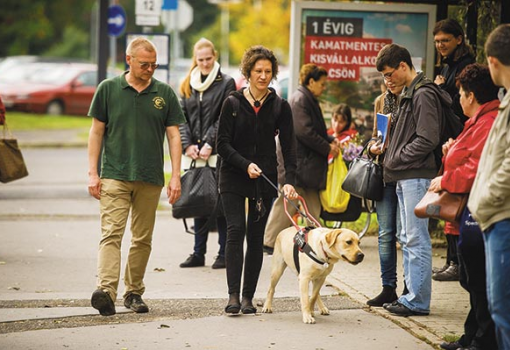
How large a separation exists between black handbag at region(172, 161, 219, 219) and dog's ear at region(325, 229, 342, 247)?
2.46 meters

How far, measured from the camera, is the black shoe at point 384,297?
7766mm

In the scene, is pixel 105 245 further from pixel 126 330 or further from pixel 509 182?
pixel 509 182

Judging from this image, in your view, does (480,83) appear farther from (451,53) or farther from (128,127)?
(128,127)

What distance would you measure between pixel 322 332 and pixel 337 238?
67cm

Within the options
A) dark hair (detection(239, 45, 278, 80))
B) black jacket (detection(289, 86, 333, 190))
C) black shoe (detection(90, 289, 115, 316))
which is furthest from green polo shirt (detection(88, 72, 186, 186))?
black jacket (detection(289, 86, 333, 190))

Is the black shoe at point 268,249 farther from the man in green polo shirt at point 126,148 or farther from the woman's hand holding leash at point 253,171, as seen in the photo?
the woman's hand holding leash at point 253,171

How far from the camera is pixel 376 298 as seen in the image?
306 inches

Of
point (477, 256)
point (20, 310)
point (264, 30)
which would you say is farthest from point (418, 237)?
point (264, 30)

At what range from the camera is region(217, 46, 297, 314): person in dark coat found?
740 cm

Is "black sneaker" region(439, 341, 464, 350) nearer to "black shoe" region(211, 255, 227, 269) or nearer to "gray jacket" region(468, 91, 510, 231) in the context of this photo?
"gray jacket" region(468, 91, 510, 231)

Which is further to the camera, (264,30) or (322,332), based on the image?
(264,30)

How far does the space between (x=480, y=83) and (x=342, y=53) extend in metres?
5.96

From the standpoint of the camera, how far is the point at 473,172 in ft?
19.2

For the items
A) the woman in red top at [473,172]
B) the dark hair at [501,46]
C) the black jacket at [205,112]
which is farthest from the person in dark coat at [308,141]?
the dark hair at [501,46]
